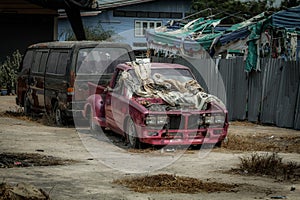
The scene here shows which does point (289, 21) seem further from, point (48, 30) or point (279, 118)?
point (48, 30)

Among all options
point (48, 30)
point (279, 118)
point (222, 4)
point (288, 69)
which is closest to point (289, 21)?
point (288, 69)

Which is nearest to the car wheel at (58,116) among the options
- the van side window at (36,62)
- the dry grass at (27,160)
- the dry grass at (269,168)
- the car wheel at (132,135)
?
the van side window at (36,62)

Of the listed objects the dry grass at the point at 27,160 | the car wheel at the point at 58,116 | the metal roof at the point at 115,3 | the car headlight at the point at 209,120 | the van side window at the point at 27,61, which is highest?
the metal roof at the point at 115,3

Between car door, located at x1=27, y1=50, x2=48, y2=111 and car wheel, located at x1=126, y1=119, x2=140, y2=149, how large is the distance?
17.4 feet

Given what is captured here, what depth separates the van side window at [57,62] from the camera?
58.3 feet

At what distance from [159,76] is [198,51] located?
967 centimetres

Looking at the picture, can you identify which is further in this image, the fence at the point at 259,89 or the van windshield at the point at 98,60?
the fence at the point at 259,89

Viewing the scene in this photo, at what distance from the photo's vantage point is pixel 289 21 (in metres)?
19.6

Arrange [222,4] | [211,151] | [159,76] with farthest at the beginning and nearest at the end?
[222,4], [159,76], [211,151]

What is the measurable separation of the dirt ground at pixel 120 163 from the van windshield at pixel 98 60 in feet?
5.16

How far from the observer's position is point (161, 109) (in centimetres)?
1387

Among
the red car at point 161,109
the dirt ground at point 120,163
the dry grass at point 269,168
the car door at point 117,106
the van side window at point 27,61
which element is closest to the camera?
the dirt ground at point 120,163

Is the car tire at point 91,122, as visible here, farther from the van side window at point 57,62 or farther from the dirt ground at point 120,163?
the van side window at point 57,62

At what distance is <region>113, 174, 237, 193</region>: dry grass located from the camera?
32.3 ft
